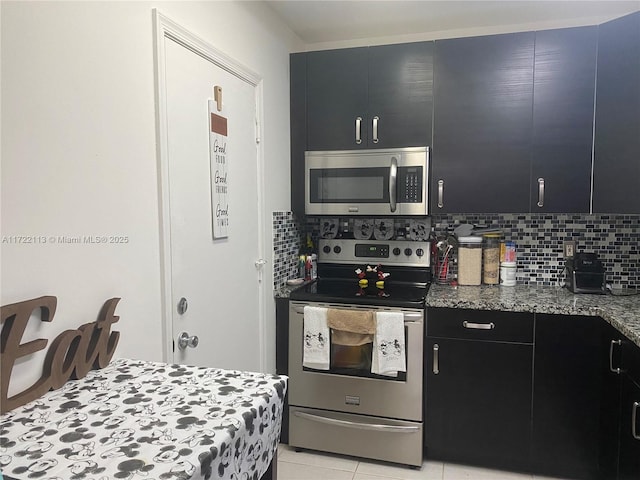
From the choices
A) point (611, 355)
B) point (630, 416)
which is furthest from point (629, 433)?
point (611, 355)

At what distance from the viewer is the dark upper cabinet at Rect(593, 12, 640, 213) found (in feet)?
7.26

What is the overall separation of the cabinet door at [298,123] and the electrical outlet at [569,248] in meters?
1.61

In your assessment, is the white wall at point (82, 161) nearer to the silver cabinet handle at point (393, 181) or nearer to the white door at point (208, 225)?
the white door at point (208, 225)

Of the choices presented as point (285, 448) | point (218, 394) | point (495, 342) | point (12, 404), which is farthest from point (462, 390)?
point (12, 404)

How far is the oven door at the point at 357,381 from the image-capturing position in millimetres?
2334

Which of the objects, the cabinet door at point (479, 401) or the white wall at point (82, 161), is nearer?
the white wall at point (82, 161)

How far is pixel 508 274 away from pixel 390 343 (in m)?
0.94

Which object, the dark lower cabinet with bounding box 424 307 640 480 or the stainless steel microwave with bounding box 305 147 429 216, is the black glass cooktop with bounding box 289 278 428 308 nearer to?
the dark lower cabinet with bounding box 424 307 640 480

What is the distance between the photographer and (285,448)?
8.57 feet

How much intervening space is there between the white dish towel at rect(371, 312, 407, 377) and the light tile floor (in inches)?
21.3

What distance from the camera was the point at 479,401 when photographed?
2318 mm

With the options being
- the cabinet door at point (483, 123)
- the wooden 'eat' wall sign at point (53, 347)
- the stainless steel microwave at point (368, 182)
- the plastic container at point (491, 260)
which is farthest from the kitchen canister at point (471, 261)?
the wooden 'eat' wall sign at point (53, 347)

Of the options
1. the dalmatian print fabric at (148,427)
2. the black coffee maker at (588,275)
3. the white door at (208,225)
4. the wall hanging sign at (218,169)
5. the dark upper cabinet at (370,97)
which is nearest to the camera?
the dalmatian print fabric at (148,427)

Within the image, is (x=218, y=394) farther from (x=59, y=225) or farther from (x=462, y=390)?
(x=462, y=390)
